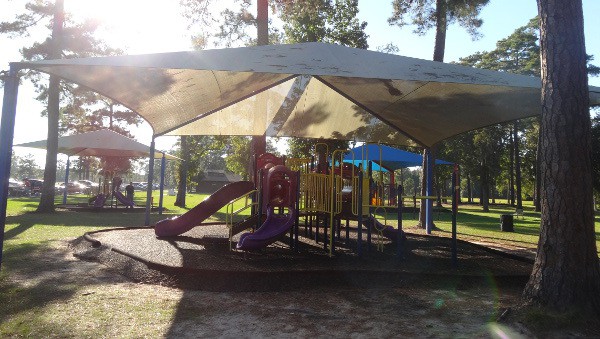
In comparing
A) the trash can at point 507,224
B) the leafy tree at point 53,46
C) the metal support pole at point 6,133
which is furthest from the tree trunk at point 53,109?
the trash can at point 507,224

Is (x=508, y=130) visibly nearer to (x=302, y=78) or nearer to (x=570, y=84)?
(x=302, y=78)

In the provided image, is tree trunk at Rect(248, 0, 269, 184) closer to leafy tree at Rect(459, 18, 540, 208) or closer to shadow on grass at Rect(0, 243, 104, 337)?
shadow on grass at Rect(0, 243, 104, 337)

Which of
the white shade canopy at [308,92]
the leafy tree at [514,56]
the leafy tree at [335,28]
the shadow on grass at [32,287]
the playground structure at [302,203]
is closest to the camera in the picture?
the shadow on grass at [32,287]

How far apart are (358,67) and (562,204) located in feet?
11.0

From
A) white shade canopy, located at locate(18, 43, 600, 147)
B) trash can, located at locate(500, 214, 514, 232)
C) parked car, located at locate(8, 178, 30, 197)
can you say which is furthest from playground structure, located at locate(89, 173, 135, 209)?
parked car, located at locate(8, 178, 30, 197)

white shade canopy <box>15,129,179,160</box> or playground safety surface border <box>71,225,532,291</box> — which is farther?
white shade canopy <box>15,129,179,160</box>

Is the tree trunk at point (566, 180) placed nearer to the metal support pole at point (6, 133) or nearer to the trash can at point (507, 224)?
the metal support pole at point (6, 133)

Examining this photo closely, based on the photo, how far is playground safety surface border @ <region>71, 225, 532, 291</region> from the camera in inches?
245

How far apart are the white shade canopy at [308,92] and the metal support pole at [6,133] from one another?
375 mm

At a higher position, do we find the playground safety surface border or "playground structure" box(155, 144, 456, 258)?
"playground structure" box(155, 144, 456, 258)

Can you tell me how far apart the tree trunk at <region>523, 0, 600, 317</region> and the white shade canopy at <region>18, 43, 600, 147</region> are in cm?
207

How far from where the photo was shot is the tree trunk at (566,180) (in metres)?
4.47

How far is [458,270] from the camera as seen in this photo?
6922 mm

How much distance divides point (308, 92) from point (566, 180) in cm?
781
